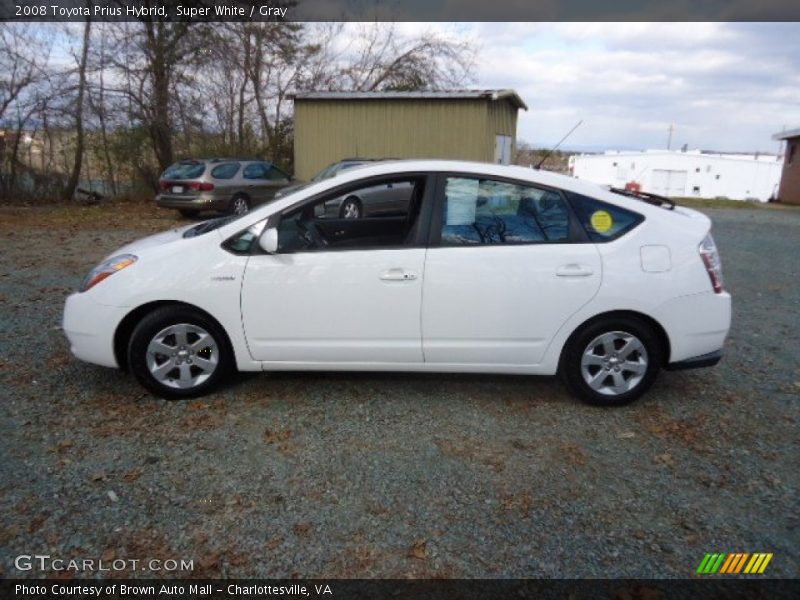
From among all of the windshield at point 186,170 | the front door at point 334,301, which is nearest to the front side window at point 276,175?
the windshield at point 186,170

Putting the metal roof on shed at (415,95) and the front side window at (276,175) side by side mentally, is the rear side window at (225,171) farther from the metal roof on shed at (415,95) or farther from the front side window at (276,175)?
the metal roof on shed at (415,95)

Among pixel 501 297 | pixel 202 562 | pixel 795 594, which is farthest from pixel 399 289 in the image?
pixel 795 594

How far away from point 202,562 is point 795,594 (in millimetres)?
2426

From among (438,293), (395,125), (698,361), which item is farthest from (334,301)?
(395,125)

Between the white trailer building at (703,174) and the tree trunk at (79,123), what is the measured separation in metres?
38.2

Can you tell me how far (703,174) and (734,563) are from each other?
174ft

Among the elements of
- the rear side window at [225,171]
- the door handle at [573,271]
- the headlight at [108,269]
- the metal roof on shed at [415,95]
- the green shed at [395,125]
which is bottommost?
the headlight at [108,269]

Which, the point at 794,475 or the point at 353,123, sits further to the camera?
the point at 353,123

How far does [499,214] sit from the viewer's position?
12.2 feet

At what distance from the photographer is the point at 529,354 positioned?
3750 mm

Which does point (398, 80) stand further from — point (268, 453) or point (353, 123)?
point (268, 453)

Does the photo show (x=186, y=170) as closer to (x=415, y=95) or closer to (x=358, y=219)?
Answer: (x=415, y=95)

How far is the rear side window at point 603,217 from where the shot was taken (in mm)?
3682

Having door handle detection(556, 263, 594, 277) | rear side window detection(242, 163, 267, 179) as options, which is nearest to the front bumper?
door handle detection(556, 263, 594, 277)
